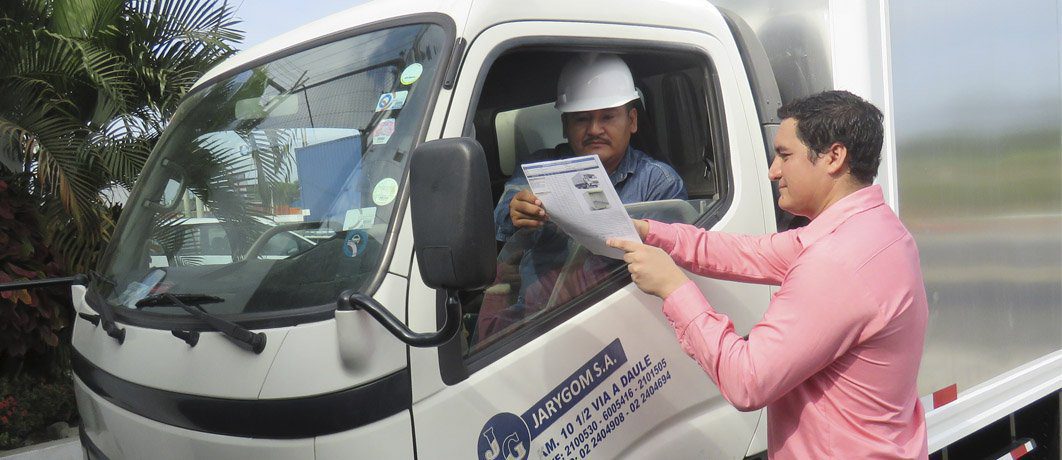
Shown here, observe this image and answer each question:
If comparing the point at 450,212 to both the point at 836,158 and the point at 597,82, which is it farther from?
the point at 597,82

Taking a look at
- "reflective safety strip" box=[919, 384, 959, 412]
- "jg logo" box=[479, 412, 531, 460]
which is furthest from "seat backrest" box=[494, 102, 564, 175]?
"reflective safety strip" box=[919, 384, 959, 412]

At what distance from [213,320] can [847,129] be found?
1428 mm

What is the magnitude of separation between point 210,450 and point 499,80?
1.33 m

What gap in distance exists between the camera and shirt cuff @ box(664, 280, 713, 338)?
186cm

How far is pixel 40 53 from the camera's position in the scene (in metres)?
6.05

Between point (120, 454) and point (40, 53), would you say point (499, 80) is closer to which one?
point (120, 454)

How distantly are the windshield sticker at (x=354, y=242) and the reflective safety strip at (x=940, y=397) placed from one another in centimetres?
195

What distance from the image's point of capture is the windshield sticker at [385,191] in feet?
6.23

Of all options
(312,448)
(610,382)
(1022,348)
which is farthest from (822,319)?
(1022,348)

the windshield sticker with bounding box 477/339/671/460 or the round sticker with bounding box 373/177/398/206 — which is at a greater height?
the round sticker with bounding box 373/177/398/206

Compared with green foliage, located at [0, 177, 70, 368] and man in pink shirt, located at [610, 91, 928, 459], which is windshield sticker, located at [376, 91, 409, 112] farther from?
green foliage, located at [0, 177, 70, 368]

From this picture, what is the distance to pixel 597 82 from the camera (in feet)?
8.25

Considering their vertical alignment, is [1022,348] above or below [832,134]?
below

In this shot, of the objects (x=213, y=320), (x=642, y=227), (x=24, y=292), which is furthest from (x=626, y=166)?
(x=24, y=292)
